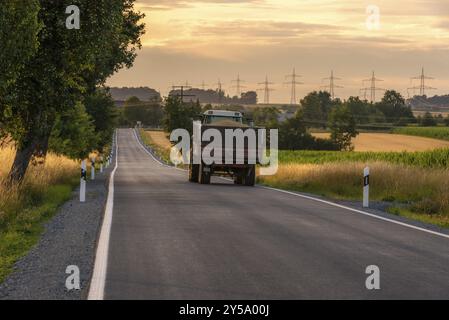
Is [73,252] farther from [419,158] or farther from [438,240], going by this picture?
[419,158]

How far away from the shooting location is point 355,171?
1073 inches

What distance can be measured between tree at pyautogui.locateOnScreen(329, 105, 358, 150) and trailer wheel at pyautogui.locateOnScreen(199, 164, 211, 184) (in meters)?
109

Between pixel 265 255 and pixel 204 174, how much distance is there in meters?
17.7

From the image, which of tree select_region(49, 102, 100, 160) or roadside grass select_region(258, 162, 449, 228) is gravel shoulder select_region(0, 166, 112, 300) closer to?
roadside grass select_region(258, 162, 449, 228)

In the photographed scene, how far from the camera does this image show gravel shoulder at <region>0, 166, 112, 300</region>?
7.44 metres

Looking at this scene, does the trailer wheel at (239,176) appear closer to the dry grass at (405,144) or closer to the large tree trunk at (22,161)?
the large tree trunk at (22,161)

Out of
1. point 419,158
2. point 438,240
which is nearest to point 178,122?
point 419,158

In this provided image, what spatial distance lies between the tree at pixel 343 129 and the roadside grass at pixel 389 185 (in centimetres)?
10712


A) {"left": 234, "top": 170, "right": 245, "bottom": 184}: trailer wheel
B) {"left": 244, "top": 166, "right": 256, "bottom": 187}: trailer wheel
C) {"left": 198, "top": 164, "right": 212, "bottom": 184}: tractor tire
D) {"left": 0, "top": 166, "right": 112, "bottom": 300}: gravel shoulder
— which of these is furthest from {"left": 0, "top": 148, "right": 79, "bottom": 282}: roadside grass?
{"left": 244, "top": 166, "right": 256, "bottom": 187}: trailer wheel

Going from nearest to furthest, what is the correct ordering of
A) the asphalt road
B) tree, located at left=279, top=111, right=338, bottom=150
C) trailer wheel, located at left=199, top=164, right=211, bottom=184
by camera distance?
the asphalt road → trailer wheel, located at left=199, top=164, right=211, bottom=184 → tree, located at left=279, top=111, right=338, bottom=150

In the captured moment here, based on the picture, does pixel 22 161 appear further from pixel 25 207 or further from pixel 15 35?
pixel 15 35

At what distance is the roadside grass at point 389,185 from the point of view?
18328 millimetres

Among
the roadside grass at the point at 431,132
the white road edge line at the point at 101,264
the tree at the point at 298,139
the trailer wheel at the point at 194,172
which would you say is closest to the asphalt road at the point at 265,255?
the white road edge line at the point at 101,264

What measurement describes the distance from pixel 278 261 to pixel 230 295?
2.15 metres
